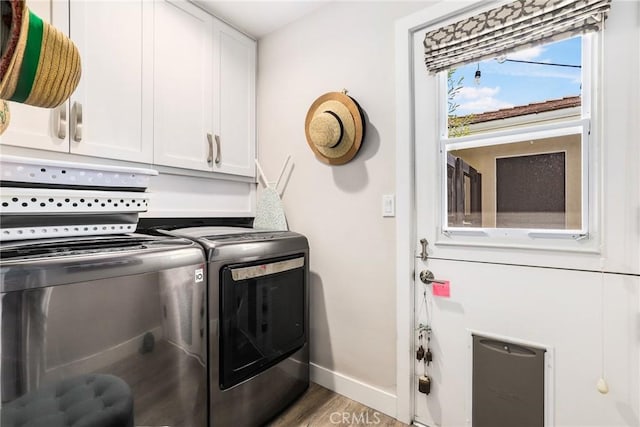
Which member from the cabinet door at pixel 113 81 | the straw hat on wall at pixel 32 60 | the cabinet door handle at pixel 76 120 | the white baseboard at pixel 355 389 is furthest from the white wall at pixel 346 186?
the straw hat on wall at pixel 32 60

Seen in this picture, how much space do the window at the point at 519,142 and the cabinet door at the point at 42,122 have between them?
1.72 metres

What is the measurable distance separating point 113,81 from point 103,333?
1.17m

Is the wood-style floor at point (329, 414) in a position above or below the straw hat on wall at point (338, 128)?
below

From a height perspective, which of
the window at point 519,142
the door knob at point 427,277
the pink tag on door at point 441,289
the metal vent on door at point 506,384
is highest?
the window at point 519,142

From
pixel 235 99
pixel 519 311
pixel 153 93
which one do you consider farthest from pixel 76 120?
pixel 519 311

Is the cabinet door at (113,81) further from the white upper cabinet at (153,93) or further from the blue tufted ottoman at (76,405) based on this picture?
the blue tufted ottoman at (76,405)

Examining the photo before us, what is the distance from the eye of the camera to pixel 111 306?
103 centimetres

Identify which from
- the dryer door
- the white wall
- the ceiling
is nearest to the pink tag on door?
the white wall

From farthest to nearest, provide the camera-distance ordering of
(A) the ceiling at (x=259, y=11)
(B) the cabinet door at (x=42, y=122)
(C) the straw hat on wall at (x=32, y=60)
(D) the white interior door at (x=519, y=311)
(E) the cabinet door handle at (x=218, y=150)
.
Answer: (E) the cabinet door handle at (x=218, y=150) < (A) the ceiling at (x=259, y=11) < (B) the cabinet door at (x=42, y=122) < (D) the white interior door at (x=519, y=311) < (C) the straw hat on wall at (x=32, y=60)

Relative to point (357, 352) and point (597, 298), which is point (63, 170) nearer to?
point (357, 352)

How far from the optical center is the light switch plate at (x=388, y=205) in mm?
1636

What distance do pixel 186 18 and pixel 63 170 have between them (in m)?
1.23

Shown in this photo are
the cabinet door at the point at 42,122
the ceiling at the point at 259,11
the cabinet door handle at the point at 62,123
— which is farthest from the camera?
the ceiling at the point at 259,11

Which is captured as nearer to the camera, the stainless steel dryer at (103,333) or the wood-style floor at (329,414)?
the stainless steel dryer at (103,333)
